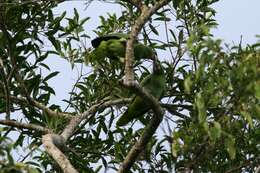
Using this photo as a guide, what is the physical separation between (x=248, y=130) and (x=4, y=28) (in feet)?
6.64

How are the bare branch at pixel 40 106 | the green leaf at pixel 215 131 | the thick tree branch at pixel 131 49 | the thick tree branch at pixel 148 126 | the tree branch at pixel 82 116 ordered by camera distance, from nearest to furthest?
the green leaf at pixel 215 131 → the thick tree branch at pixel 131 49 → the thick tree branch at pixel 148 126 → the tree branch at pixel 82 116 → the bare branch at pixel 40 106

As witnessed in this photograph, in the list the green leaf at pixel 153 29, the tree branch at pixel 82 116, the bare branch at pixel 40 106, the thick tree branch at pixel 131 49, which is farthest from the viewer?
the green leaf at pixel 153 29

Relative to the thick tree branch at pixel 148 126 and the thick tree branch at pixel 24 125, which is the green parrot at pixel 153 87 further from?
the thick tree branch at pixel 24 125

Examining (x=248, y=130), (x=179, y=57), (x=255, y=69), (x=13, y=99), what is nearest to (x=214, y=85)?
(x=255, y=69)

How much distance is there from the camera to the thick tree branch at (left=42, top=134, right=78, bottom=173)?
151 inches

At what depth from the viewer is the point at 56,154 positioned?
397 centimetres

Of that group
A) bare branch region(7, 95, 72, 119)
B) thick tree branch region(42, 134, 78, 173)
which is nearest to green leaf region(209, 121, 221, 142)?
thick tree branch region(42, 134, 78, 173)

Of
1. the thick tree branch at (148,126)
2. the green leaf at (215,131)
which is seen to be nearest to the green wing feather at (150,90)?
the thick tree branch at (148,126)

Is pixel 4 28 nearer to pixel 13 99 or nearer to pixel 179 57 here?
pixel 13 99

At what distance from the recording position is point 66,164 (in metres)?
3.85

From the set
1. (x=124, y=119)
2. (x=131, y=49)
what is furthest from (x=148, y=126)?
(x=124, y=119)

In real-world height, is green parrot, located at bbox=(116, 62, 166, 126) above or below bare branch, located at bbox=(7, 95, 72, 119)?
below

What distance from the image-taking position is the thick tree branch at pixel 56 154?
383cm

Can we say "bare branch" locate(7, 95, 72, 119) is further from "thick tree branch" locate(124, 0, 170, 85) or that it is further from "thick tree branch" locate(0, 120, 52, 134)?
"thick tree branch" locate(124, 0, 170, 85)
